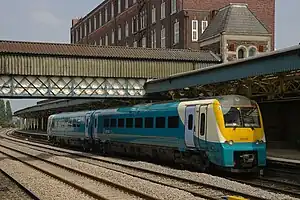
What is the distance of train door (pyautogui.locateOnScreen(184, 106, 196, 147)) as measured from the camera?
2093cm

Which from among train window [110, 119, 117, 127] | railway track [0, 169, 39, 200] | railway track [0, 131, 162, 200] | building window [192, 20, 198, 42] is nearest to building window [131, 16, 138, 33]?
building window [192, 20, 198, 42]

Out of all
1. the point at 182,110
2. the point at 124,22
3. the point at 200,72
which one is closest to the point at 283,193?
the point at 182,110

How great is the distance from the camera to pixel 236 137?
64.1 ft

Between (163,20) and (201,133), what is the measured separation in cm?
4786

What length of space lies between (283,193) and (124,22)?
6808 centimetres

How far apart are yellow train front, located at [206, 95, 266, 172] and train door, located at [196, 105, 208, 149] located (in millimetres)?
355

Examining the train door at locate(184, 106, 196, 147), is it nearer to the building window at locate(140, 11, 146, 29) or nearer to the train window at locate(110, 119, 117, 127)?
the train window at locate(110, 119, 117, 127)

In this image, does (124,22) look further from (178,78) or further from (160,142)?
(160,142)

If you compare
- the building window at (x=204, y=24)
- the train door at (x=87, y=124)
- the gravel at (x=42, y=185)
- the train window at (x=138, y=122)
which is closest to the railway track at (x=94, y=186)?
the gravel at (x=42, y=185)

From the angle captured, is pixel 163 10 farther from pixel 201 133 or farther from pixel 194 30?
pixel 201 133

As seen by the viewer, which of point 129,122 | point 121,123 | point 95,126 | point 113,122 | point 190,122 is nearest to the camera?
point 190,122

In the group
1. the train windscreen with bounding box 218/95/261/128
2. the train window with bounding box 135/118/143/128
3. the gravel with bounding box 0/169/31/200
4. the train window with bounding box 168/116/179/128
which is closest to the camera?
the gravel with bounding box 0/169/31/200

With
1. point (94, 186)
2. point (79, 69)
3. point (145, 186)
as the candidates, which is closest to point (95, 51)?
point (79, 69)

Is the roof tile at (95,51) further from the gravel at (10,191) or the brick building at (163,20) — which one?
the gravel at (10,191)
